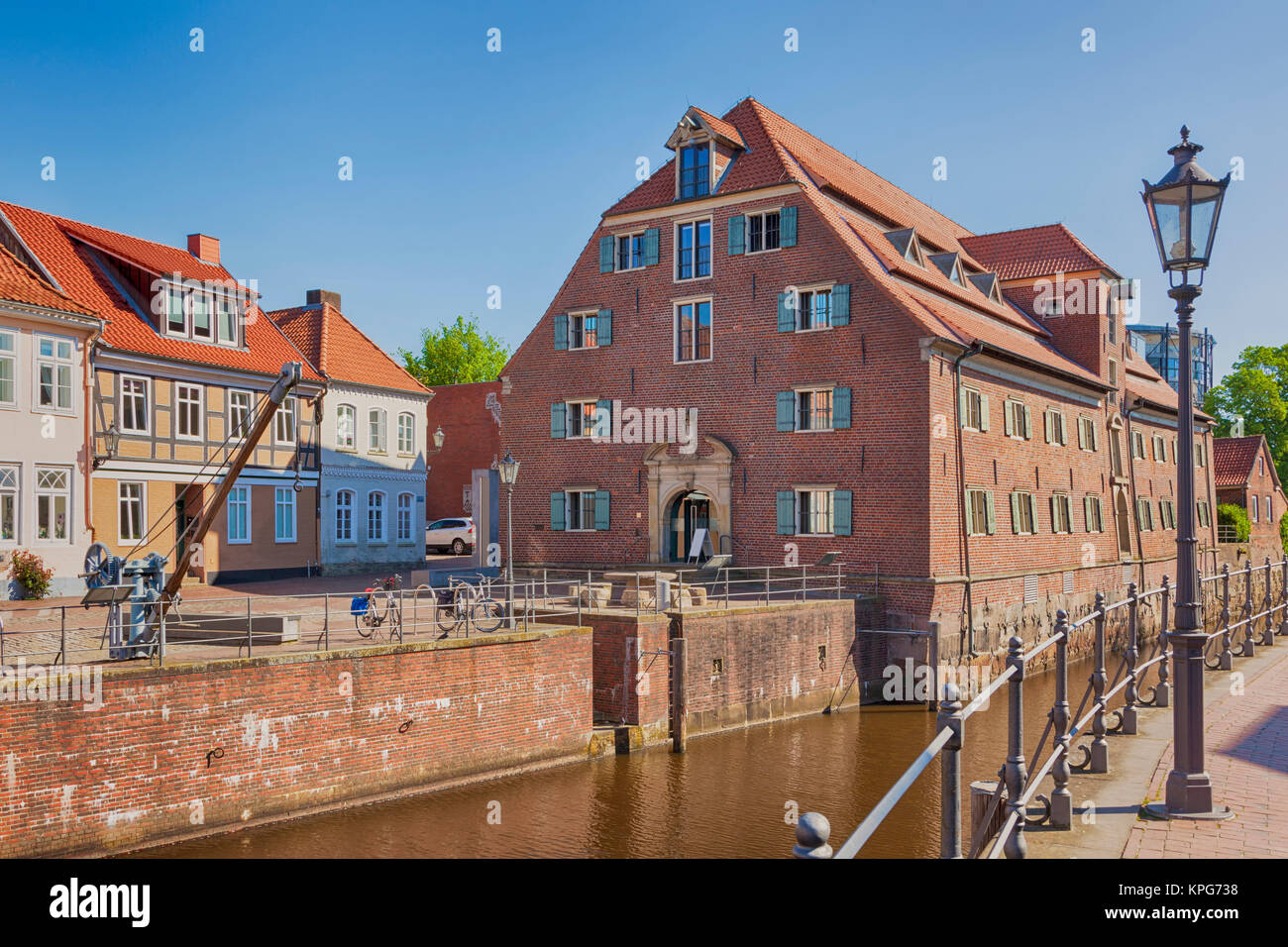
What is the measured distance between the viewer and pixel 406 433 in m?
38.4

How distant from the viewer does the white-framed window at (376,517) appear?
36.1 metres

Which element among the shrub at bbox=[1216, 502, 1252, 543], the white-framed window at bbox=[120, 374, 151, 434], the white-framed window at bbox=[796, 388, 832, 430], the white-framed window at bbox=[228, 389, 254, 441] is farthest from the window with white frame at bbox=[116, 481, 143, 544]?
the shrub at bbox=[1216, 502, 1252, 543]

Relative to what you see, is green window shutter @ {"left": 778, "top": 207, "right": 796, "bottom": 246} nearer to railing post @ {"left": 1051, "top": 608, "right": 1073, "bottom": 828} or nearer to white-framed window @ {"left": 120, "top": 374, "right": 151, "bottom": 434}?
white-framed window @ {"left": 120, "top": 374, "right": 151, "bottom": 434}

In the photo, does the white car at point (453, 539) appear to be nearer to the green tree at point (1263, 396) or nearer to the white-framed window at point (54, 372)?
the white-framed window at point (54, 372)

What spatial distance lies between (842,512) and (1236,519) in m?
36.7

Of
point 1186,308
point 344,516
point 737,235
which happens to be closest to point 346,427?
point 344,516

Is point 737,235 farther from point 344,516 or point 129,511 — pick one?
point 129,511

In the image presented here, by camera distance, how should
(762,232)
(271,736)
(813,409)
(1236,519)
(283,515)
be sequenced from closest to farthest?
1. (271,736)
2. (813,409)
3. (762,232)
4. (283,515)
5. (1236,519)

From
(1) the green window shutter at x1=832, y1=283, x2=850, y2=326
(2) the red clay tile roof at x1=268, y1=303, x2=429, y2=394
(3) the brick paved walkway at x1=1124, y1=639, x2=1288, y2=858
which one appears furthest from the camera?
(2) the red clay tile roof at x1=268, y1=303, x2=429, y2=394

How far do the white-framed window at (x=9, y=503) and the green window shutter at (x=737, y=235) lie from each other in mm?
18052

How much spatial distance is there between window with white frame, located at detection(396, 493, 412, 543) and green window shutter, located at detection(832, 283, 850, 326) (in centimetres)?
1762

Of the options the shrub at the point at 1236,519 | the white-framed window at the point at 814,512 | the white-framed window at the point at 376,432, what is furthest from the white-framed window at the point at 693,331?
the shrub at the point at 1236,519

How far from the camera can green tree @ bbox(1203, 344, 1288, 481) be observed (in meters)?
62.2
